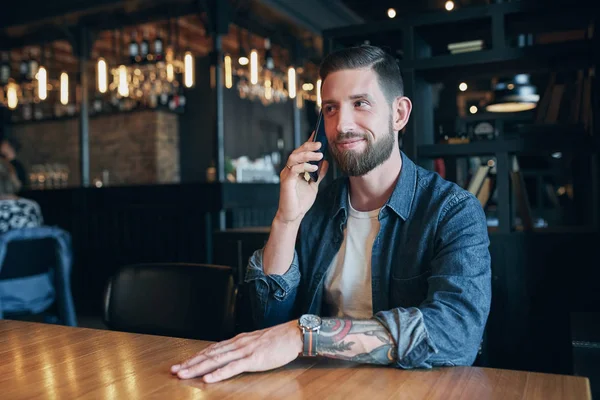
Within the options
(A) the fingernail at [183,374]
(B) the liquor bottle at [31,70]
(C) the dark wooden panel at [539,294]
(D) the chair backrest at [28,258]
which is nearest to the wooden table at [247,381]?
(A) the fingernail at [183,374]

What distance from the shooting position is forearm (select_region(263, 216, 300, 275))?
1.50 meters

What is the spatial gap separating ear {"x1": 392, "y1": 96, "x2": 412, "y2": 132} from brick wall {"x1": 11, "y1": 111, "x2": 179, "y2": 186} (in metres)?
6.81

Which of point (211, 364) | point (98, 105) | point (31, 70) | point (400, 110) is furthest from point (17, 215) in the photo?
point (98, 105)

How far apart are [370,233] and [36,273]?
2.52 m

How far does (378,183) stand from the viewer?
157 cm

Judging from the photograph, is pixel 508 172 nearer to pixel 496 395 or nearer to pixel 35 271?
pixel 496 395

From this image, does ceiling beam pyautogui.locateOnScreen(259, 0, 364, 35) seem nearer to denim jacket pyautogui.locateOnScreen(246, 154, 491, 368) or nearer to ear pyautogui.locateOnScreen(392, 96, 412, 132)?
ear pyautogui.locateOnScreen(392, 96, 412, 132)

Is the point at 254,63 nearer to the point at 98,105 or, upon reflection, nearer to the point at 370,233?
the point at 370,233

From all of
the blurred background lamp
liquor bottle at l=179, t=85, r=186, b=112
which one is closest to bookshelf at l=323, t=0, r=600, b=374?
the blurred background lamp

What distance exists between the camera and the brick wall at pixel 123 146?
7977mm

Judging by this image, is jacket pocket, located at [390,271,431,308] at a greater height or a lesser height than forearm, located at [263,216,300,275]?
lesser

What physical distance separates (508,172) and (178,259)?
316 cm

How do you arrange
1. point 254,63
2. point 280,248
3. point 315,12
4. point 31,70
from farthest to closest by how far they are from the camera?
point 31,70 → point 315,12 → point 254,63 → point 280,248

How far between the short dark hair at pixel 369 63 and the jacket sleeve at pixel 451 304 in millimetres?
352
